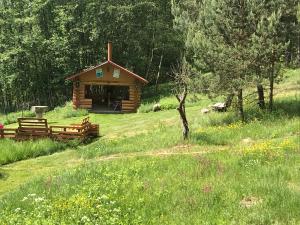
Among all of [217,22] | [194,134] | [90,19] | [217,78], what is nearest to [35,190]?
[194,134]

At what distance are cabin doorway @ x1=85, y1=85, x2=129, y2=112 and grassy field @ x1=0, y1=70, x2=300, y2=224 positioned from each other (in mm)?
20070

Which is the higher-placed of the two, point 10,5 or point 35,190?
point 10,5

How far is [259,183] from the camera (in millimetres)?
12633

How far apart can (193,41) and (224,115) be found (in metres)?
4.86

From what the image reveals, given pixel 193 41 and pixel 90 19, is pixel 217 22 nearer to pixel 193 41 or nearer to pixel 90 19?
pixel 193 41

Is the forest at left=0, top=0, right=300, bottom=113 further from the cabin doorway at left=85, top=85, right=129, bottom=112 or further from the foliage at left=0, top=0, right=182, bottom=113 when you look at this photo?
the cabin doorway at left=85, top=85, right=129, bottom=112

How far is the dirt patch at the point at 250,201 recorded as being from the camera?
11.2 m

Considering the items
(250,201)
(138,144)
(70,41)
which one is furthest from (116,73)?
(250,201)

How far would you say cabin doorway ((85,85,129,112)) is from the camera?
46.0m

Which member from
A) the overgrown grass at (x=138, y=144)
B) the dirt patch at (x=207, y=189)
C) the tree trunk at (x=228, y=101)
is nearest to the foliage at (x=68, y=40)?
the tree trunk at (x=228, y=101)

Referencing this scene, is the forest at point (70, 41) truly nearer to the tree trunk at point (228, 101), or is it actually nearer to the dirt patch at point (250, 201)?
the tree trunk at point (228, 101)

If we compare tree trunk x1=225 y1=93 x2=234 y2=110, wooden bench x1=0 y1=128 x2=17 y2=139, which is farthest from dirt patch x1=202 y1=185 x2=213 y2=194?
wooden bench x1=0 y1=128 x2=17 y2=139

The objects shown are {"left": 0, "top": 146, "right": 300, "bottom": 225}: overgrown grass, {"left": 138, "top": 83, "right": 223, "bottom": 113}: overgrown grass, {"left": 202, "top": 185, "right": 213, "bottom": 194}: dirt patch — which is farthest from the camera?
{"left": 138, "top": 83, "right": 223, "bottom": 113}: overgrown grass

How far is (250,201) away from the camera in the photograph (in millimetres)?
11672
